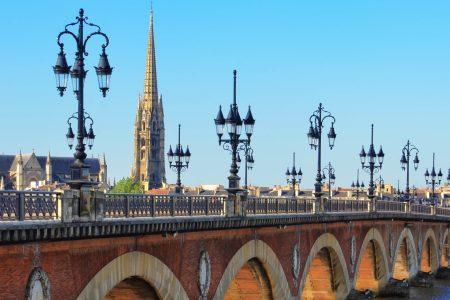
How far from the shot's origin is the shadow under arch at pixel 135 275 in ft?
76.1

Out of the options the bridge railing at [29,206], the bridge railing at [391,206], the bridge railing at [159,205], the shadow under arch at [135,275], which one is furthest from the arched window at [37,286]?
the bridge railing at [391,206]

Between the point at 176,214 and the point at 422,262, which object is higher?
the point at 176,214

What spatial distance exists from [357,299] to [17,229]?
3514 centimetres

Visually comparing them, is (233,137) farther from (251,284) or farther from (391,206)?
(391,206)

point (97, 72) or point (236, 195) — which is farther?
point (236, 195)

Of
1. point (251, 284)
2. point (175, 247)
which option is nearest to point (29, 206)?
point (175, 247)

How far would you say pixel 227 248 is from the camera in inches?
1282

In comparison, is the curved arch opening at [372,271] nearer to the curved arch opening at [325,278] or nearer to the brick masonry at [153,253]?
the curved arch opening at [325,278]

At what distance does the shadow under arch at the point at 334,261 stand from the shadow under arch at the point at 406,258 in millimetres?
17962

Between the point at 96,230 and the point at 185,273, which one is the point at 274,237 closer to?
the point at 185,273

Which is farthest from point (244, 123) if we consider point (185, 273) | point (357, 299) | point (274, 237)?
point (357, 299)

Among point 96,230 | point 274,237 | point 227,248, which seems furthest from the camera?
point 274,237

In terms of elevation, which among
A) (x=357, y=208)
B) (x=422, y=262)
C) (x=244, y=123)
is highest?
(x=244, y=123)

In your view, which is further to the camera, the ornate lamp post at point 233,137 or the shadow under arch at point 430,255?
the shadow under arch at point 430,255
